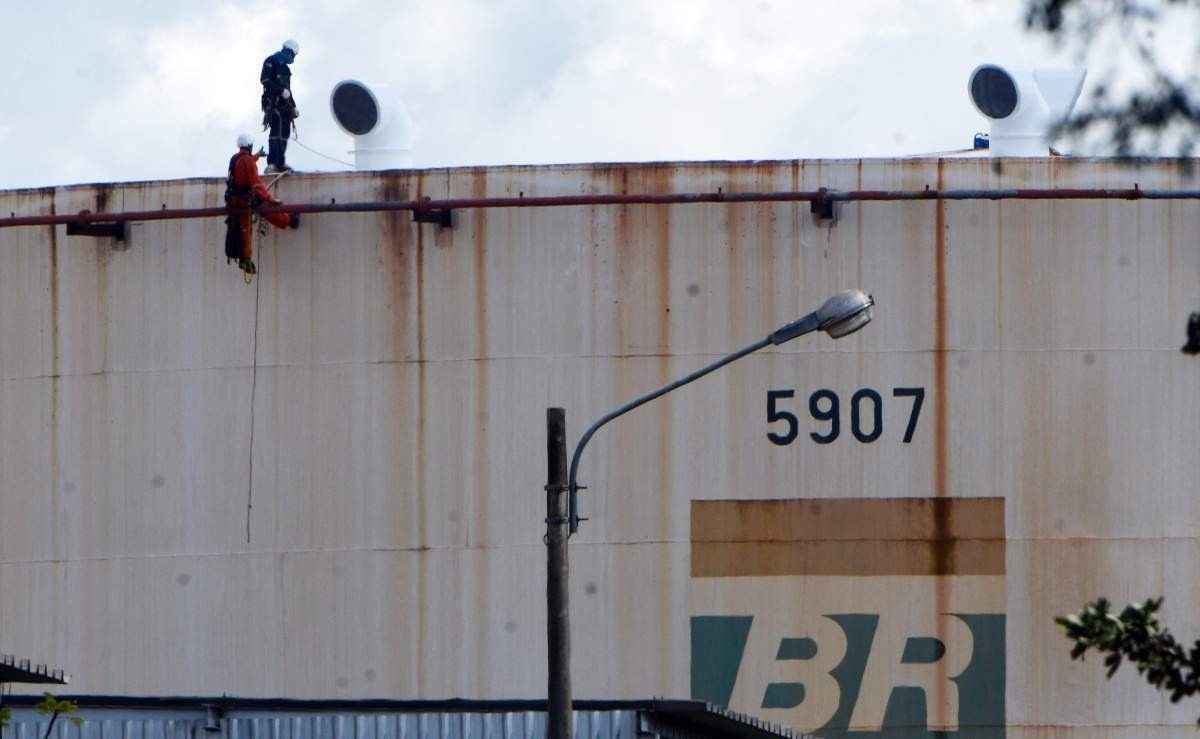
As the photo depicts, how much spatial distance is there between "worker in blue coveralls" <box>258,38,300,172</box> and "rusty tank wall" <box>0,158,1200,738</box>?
636mm

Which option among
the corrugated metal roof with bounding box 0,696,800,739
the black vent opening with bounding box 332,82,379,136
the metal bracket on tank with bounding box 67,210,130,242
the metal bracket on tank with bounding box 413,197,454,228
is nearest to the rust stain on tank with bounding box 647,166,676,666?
the metal bracket on tank with bounding box 413,197,454,228

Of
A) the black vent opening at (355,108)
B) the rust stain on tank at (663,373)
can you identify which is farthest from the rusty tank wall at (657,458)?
the black vent opening at (355,108)

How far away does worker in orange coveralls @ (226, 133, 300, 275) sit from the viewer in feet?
62.2

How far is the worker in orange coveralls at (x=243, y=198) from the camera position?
1897 centimetres

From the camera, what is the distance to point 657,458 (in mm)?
18828

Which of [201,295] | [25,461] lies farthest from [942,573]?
[25,461]

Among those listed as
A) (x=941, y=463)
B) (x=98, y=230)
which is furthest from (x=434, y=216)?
(x=941, y=463)

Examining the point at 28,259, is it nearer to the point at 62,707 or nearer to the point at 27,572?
the point at 27,572

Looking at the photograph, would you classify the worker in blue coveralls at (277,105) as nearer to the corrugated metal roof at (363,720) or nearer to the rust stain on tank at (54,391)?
the rust stain on tank at (54,391)

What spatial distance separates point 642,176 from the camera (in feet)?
62.8

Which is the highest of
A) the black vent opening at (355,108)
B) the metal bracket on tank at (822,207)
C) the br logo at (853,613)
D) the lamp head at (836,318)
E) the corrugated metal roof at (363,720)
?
the black vent opening at (355,108)

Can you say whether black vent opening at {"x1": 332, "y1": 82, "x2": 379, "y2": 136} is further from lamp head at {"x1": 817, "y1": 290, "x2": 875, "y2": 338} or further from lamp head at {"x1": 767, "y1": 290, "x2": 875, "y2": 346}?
lamp head at {"x1": 817, "y1": 290, "x2": 875, "y2": 338}

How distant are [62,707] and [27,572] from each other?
26.3ft

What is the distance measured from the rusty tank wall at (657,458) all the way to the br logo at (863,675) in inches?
1.1
